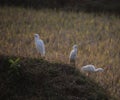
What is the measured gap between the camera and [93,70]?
10359 mm

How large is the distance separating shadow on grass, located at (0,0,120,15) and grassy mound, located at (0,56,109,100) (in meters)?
11.1

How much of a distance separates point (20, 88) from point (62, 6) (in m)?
12.9

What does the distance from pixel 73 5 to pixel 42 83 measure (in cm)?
1295

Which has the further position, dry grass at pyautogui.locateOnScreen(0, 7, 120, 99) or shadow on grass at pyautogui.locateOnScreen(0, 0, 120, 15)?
shadow on grass at pyautogui.locateOnScreen(0, 0, 120, 15)

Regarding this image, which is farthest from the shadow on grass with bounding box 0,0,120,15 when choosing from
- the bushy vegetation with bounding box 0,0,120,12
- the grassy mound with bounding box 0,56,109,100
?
the grassy mound with bounding box 0,56,109,100

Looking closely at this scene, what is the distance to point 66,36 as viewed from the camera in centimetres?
1516

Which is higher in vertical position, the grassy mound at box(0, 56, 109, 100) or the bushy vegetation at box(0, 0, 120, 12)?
the bushy vegetation at box(0, 0, 120, 12)

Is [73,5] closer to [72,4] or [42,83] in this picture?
[72,4]

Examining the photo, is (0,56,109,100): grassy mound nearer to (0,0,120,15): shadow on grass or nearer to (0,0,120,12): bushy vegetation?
(0,0,120,15): shadow on grass

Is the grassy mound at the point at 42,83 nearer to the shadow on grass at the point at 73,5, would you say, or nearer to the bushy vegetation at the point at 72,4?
the shadow on grass at the point at 73,5

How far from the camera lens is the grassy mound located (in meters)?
8.50

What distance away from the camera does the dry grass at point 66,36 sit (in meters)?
11.6

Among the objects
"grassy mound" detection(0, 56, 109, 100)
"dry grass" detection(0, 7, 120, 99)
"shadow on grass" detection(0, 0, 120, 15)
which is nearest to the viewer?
"grassy mound" detection(0, 56, 109, 100)

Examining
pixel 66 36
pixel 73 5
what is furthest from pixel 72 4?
pixel 66 36
